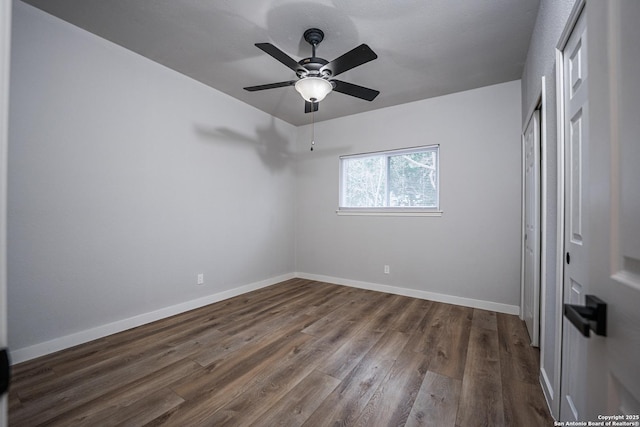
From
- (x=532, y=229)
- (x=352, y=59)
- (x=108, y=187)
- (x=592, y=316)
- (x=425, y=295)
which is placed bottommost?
(x=425, y=295)

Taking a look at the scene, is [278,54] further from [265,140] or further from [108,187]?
[265,140]

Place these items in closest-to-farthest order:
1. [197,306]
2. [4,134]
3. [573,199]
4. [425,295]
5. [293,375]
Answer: [4,134] → [573,199] → [293,375] → [197,306] → [425,295]

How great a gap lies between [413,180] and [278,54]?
251 cm

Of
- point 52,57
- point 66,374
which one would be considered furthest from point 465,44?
point 66,374

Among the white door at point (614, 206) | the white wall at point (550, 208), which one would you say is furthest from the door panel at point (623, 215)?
the white wall at point (550, 208)

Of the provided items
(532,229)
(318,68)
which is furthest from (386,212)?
(318,68)

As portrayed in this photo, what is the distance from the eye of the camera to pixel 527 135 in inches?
99.3

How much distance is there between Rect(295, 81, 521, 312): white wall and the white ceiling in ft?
1.49

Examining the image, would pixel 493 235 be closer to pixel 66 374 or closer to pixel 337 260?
pixel 337 260

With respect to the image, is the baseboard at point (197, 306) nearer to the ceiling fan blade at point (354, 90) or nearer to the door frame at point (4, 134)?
the door frame at point (4, 134)

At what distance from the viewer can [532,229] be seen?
7.44 ft

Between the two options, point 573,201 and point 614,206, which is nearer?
point 614,206

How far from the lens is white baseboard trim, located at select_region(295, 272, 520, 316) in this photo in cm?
296

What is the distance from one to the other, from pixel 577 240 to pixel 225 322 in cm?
278
